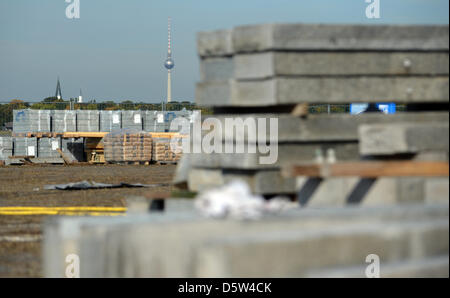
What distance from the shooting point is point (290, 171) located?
5.97 metres

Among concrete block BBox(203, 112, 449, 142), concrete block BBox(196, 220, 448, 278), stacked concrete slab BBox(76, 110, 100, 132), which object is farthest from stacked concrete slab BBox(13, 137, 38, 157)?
concrete block BBox(196, 220, 448, 278)

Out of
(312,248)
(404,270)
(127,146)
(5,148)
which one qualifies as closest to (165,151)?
(127,146)

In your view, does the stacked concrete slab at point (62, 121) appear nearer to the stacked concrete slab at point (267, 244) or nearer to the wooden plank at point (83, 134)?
the wooden plank at point (83, 134)

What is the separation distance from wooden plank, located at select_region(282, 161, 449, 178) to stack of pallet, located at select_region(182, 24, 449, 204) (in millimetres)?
1242

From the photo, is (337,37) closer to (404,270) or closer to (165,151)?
(404,270)

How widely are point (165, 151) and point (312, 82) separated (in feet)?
85.9

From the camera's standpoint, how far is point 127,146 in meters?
32.4

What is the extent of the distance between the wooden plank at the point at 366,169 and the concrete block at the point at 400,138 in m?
0.19

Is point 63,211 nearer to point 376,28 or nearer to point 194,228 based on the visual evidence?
point 376,28

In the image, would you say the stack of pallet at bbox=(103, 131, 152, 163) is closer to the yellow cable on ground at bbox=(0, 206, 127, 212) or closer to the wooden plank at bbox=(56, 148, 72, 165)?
the wooden plank at bbox=(56, 148, 72, 165)
